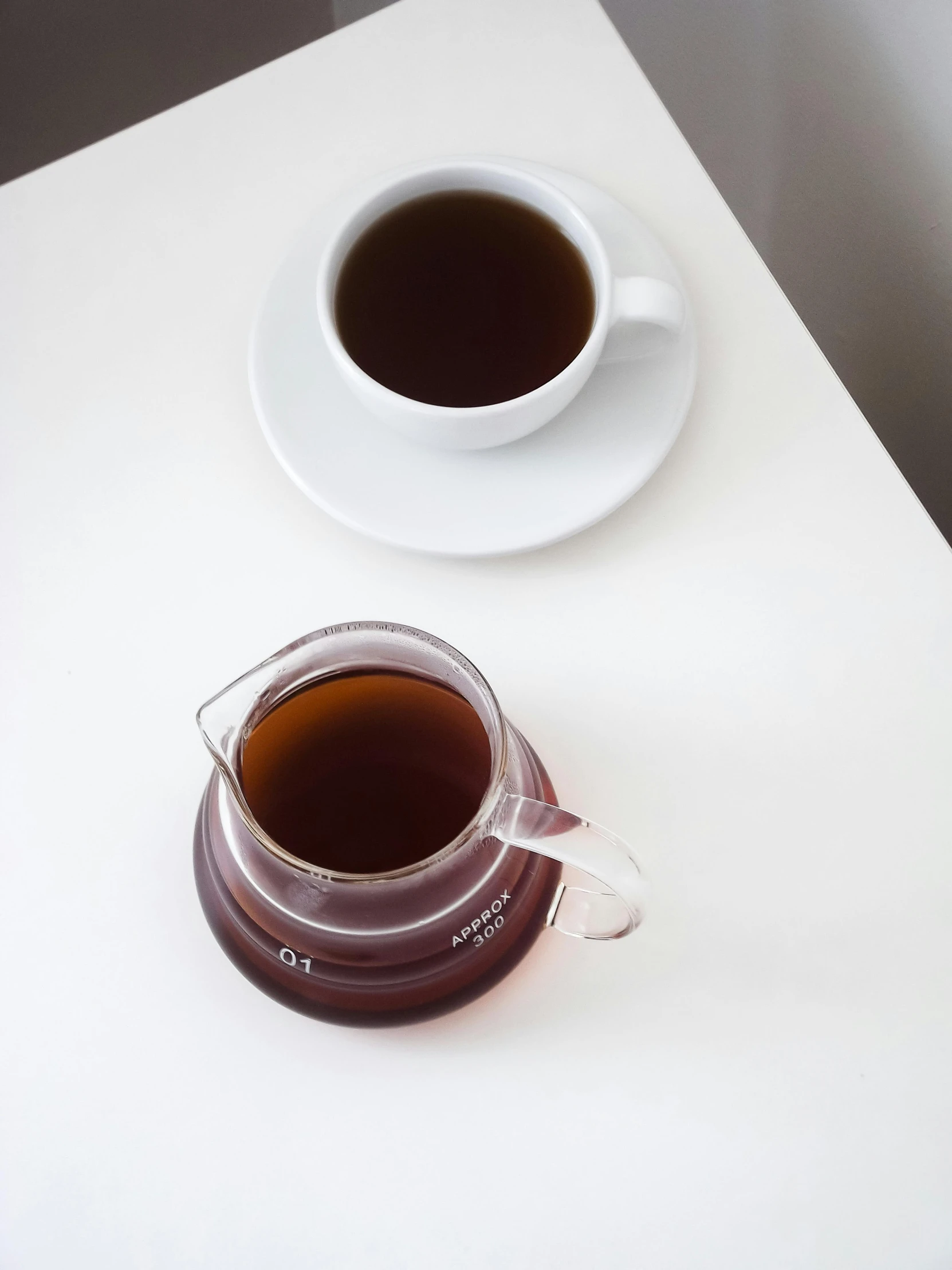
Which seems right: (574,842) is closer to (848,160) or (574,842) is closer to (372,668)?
(372,668)

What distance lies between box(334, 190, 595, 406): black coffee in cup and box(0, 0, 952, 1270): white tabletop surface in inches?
3.6

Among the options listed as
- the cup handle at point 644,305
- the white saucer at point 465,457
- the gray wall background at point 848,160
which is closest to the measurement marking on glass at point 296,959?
the white saucer at point 465,457

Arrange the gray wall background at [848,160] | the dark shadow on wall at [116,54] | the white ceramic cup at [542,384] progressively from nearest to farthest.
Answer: the white ceramic cup at [542,384], the gray wall background at [848,160], the dark shadow on wall at [116,54]

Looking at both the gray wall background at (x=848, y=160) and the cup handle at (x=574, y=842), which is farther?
the gray wall background at (x=848, y=160)

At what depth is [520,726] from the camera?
525 mm

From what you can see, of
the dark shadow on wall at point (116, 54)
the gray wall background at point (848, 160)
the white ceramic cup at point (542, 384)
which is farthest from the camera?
the dark shadow on wall at point (116, 54)

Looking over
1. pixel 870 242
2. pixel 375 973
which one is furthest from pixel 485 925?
pixel 870 242

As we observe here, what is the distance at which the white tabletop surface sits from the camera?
0.45 metres

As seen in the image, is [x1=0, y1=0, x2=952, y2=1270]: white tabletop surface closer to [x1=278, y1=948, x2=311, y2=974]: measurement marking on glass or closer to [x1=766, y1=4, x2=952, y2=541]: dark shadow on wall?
[x1=278, y1=948, x2=311, y2=974]: measurement marking on glass

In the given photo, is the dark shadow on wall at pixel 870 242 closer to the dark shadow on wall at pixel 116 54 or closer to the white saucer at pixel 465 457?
the white saucer at pixel 465 457

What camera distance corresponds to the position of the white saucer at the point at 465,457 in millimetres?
524

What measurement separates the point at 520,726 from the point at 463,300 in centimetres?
24

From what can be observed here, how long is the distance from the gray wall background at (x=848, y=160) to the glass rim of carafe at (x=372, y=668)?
2.19 feet

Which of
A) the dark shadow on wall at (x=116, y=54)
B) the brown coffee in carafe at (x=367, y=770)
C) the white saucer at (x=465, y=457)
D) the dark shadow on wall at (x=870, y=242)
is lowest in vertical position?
the brown coffee in carafe at (x=367, y=770)
